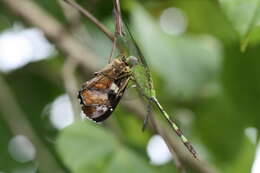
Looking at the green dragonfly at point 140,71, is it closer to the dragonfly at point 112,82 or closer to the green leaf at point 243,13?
the dragonfly at point 112,82

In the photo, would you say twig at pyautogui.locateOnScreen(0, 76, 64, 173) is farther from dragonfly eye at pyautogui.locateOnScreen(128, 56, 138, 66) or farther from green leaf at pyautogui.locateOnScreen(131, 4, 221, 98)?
dragonfly eye at pyautogui.locateOnScreen(128, 56, 138, 66)

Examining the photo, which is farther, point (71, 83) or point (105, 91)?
point (71, 83)

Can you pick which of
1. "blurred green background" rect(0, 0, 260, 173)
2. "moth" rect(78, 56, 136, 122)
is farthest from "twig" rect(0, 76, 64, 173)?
"moth" rect(78, 56, 136, 122)

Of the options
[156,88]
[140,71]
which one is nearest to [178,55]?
[156,88]

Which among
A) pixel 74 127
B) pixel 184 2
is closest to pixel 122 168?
pixel 74 127

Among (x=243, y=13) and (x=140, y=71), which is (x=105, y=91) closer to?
(x=140, y=71)

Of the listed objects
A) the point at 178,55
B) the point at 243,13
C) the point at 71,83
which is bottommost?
the point at 178,55

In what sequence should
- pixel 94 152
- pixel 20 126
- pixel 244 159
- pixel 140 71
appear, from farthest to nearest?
pixel 244 159, pixel 20 126, pixel 94 152, pixel 140 71

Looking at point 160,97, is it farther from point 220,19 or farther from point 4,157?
point 4,157
